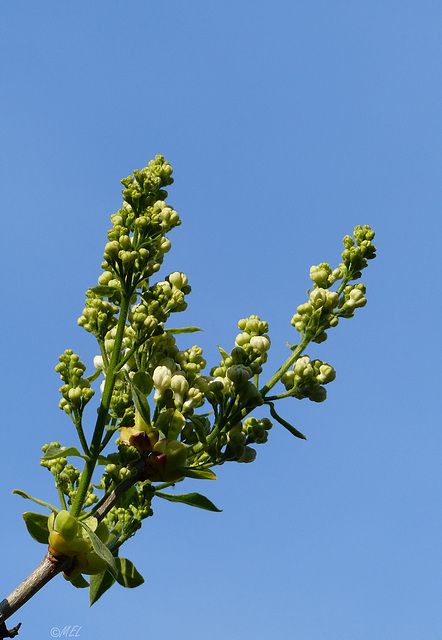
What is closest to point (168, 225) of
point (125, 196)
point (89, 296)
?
point (125, 196)

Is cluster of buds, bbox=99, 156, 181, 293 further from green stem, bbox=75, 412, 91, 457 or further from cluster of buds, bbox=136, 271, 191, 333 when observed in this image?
green stem, bbox=75, 412, 91, 457

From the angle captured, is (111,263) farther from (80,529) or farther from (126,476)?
(80,529)

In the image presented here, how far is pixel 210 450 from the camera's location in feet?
14.0

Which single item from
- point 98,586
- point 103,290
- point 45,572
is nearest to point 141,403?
point 103,290

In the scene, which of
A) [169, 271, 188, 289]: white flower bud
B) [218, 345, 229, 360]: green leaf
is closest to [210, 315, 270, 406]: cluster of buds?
[218, 345, 229, 360]: green leaf

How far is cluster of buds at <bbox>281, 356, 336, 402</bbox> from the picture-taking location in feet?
14.4

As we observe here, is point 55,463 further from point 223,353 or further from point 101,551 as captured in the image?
point 223,353

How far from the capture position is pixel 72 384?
168 inches

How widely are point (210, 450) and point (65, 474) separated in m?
0.92

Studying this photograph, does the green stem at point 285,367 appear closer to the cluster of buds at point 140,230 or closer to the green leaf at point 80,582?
the cluster of buds at point 140,230

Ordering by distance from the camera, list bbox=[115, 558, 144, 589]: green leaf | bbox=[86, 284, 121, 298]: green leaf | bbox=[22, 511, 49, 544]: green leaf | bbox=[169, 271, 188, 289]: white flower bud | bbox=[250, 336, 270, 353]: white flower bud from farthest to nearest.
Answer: bbox=[169, 271, 188, 289]: white flower bud → bbox=[250, 336, 270, 353]: white flower bud → bbox=[86, 284, 121, 298]: green leaf → bbox=[115, 558, 144, 589]: green leaf → bbox=[22, 511, 49, 544]: green leaf

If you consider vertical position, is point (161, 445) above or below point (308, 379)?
below

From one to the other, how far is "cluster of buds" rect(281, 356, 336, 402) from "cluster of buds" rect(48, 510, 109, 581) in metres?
1.53

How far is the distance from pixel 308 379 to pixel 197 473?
0.95m
